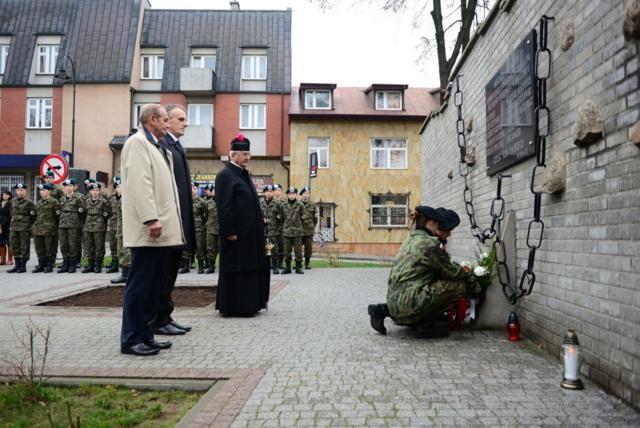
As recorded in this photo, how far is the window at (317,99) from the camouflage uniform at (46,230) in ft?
59.2

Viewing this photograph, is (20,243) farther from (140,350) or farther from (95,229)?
(140,350)

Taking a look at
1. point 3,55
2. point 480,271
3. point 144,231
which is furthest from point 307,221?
point 3,55

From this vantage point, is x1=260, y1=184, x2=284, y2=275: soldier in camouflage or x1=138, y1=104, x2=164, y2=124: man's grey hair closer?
x1=138, y1=104, x2=164, y2=124: man's grey hair

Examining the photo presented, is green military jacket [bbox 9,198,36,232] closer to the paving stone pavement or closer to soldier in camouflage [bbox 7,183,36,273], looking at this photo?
soldier in camouflage [bbox 7,183,36,273]

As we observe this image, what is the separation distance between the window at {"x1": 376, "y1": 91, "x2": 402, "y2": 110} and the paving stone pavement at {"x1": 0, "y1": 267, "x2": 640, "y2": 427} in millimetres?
23949

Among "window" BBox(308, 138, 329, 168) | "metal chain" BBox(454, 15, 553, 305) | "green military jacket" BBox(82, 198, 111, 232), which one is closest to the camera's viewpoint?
"metal chain" BBox(454, 15, 553, 305)

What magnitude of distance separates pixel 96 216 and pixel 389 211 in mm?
18487

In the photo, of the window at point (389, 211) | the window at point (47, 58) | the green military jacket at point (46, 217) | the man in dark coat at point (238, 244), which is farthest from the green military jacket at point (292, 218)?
the window at point (47, 58)

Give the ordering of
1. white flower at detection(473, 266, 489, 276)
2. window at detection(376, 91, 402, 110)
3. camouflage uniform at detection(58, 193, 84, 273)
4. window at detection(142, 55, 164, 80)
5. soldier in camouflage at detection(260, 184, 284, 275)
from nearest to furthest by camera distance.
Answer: white flower at detection(473, 266, 489, 276), camouflage uniform at detection(58, 193, 84, 273), soldier in camouflage at detection(260, 184, 284, 275), window at detection(376, 91, 402, 110), window at detection(142, 55, 164, 80)

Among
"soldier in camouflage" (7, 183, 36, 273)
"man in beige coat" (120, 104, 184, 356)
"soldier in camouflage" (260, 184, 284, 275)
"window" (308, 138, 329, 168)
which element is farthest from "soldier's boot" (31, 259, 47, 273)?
"window" (308, 138, 329, 168)

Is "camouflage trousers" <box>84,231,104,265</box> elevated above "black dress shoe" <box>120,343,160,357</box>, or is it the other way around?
"camouflage trousers" <box>84,231,104,265</box>

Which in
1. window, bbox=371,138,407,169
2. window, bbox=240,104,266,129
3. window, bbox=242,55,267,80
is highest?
window, bbox=242,55,267,80

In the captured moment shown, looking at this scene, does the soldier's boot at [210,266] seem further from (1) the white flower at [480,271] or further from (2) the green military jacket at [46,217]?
(1) the white flower at [480,271]

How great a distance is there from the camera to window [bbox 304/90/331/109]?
30.0 m
